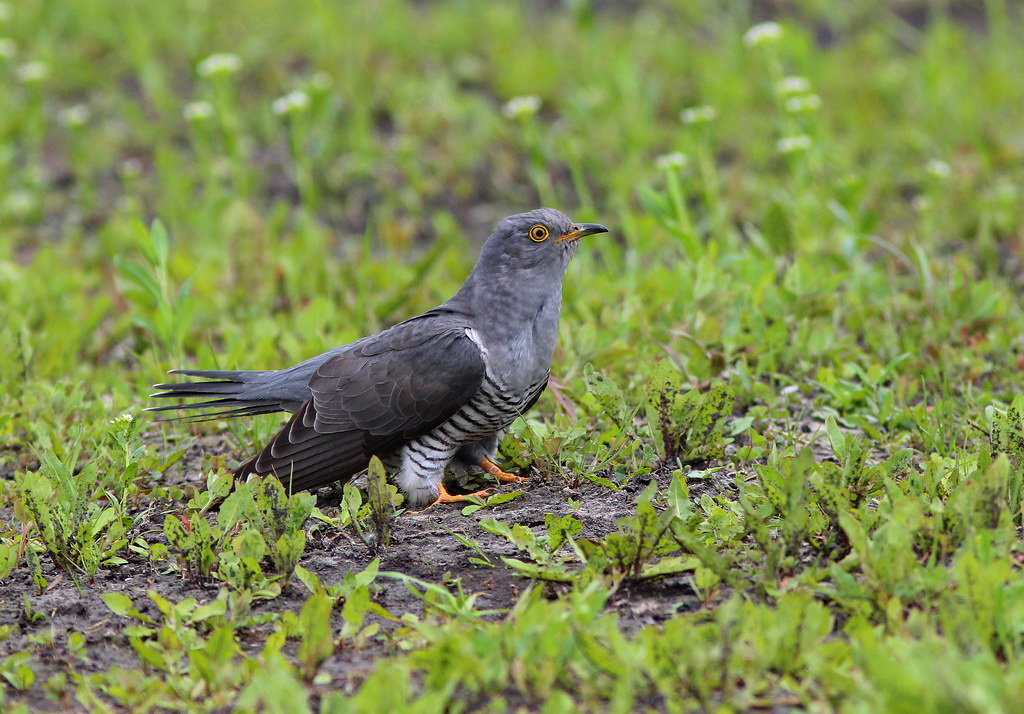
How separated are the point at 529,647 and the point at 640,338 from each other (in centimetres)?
254

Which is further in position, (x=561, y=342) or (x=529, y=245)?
(x=561, y=342)

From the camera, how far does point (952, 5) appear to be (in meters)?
9.86

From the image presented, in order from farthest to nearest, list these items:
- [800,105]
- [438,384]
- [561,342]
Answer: [800,105] < [561,342] < [438,384]

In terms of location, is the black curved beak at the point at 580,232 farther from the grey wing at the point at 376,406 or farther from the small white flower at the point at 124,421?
the small white flower at the point at 124,421

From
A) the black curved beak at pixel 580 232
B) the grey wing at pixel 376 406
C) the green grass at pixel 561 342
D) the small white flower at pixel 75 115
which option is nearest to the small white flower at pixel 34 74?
the green grass at pixel 561 342

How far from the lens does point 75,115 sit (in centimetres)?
753

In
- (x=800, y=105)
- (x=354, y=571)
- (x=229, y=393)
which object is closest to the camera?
(x=354, y=571)

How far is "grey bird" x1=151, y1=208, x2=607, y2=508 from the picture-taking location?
3.98 metres

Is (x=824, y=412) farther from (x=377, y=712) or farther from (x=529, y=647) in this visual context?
(x=377, y=712)

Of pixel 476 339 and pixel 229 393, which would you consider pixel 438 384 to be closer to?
pixel 476 339

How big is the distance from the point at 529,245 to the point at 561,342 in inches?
30.8

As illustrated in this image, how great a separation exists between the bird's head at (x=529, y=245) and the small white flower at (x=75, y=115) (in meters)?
4.16

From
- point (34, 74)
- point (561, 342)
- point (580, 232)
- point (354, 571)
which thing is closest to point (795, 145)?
point (561, 342)

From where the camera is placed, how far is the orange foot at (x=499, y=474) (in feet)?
13.6
